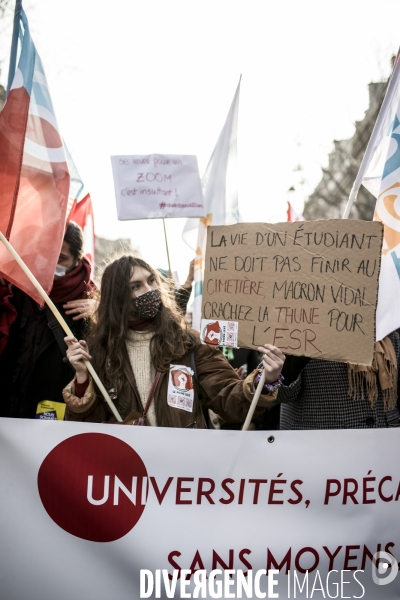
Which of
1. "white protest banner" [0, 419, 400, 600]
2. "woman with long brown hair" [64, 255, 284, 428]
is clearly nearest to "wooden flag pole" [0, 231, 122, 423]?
"woman with long brown hair" [64, 255, 284, 428]

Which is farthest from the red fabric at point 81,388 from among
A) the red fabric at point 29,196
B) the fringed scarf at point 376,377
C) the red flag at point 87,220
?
the red flag at point 87,220

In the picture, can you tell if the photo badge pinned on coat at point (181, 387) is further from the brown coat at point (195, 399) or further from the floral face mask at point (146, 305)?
the floral face mask at point (146, 305)

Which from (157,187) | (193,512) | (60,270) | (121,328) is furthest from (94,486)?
(157,187)

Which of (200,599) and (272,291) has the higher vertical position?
(272,291)

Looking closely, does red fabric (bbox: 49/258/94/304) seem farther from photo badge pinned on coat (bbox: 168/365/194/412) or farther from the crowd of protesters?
photo badge pinned on coat (bbox: 168/365/194/412)

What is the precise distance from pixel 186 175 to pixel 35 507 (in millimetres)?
2684

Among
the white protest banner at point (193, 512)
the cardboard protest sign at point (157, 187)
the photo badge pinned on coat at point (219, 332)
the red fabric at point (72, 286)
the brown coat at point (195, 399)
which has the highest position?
the cardboard protest sign at point (157, 187)

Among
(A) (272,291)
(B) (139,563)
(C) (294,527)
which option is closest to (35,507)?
(B) (139,563)

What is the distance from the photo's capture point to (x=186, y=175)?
15.3 ft

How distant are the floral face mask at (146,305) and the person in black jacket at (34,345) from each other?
43 centimetres

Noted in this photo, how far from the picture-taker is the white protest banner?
2615mm

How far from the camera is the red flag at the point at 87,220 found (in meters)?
5.85

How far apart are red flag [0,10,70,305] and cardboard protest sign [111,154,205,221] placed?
3.87 ft

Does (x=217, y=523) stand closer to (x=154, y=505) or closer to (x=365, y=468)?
(x=154, y=505)
